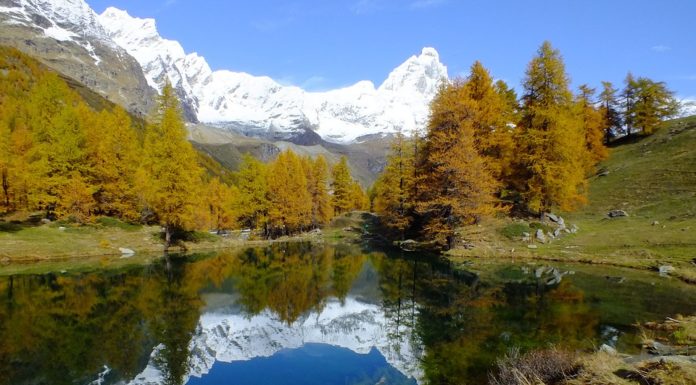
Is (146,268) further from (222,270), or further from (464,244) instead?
(464,244)

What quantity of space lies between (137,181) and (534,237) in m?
47.9

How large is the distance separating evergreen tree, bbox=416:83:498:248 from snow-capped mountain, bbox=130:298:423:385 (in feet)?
67.5

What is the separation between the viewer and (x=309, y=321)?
21625 millimetres

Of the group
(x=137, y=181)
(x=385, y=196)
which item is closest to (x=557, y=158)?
(x=385, y=196)

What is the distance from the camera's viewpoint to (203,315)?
2203cm

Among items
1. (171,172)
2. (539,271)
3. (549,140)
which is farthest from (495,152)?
(171,172)

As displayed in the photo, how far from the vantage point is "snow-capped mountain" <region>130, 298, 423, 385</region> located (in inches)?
601

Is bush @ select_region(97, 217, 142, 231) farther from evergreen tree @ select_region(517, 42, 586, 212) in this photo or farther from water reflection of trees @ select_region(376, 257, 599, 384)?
evergreen tree @ select_region(517, 42, 586, 212)

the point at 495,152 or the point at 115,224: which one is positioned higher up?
the point at 495,152

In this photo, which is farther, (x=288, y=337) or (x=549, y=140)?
(x=549, y=140)

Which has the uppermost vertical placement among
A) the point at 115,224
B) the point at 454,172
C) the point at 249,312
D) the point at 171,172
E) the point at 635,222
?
the point at 454,172

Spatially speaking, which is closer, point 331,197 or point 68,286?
point 68,286

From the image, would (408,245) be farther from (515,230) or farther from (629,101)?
(629,101)

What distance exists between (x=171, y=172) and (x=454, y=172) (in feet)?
103
